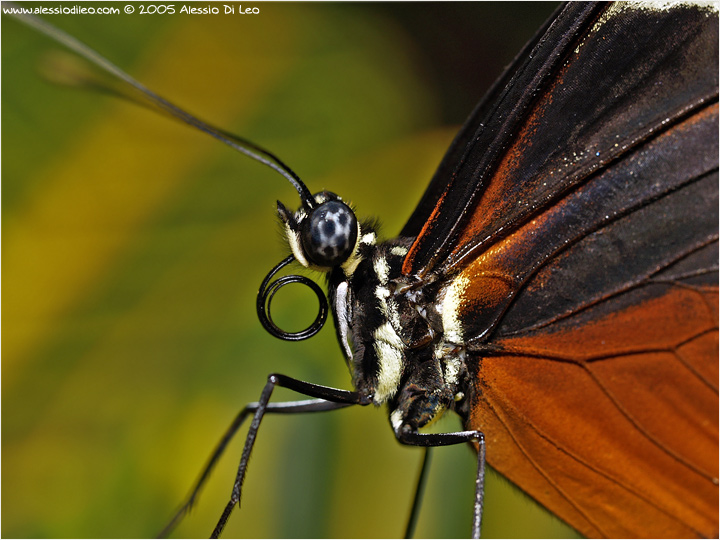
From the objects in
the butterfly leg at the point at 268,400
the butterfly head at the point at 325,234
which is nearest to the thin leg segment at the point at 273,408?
the butterfly leg at the point at 268,400

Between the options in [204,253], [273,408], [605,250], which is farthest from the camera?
[204,253]

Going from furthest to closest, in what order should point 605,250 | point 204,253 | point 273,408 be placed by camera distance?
point 204,253, point 273,408, point 605,250

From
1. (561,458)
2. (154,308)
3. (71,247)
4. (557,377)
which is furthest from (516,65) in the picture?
(71,247)

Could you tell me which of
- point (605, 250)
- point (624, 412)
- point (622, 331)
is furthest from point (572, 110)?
point (624, 412)

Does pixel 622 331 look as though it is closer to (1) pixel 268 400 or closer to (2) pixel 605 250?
(2) pixel 605 250

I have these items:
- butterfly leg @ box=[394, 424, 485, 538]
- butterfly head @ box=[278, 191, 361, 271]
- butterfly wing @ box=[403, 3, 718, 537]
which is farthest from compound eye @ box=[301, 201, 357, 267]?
butterfly leg @ box=[394, 424, 485, 538]

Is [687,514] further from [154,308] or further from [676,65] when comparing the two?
[154,308]

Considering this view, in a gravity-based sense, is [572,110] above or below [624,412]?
above
